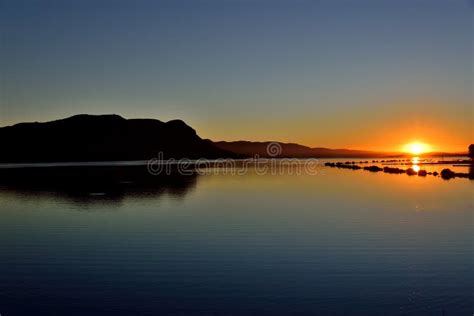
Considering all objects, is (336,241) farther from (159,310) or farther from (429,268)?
(159,310)

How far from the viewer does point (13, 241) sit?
23578 millimetres

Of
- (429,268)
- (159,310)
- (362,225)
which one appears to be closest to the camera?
(159,310)

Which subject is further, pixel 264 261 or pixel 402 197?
pixel 402 197

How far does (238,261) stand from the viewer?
18641mm

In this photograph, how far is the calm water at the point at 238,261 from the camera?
13.6 metres

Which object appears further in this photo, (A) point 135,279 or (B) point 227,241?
(B) point 227,241

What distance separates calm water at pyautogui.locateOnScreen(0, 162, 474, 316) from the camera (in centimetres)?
1357

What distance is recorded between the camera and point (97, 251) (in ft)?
68.5

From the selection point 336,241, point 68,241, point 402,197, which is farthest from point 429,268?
point 402,197

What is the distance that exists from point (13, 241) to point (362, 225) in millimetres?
19042

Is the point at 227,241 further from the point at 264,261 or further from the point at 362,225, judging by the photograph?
the point at 362,225

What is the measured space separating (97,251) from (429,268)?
45.6ft

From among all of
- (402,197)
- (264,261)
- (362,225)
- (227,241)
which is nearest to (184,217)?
(227,241)

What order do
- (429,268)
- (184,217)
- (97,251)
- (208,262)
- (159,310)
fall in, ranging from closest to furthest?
(159,310)
(429,268)
(208,262)
(97,251)
(184,217)
